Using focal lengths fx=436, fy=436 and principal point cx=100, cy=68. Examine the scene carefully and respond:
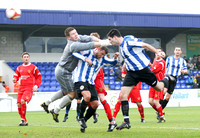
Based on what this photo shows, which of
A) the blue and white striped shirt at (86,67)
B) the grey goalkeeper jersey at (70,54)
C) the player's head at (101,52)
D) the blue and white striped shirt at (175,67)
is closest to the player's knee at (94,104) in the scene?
the blue and white striped shirt at (86,67)

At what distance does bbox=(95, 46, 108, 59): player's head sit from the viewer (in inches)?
354

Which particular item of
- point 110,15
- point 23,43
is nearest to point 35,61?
point 23,43

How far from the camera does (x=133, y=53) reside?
29.2ft

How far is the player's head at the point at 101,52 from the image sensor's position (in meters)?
9.00

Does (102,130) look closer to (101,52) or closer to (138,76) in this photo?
(138,76)

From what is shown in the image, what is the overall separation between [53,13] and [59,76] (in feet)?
63.6

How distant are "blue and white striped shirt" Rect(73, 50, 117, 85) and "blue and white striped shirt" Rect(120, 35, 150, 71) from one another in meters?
0.43

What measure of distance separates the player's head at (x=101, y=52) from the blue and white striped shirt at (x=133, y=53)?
34 cm

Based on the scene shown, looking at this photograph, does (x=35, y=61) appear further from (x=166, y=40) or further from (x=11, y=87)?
(x=166, y=40)

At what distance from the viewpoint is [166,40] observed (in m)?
34.4

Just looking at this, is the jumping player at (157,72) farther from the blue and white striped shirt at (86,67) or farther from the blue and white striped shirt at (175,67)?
the blue and white striped shirt at (86,67)

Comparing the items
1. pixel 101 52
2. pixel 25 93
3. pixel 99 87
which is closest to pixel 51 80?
pixel 25 93

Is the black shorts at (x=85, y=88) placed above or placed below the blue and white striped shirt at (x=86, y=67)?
below

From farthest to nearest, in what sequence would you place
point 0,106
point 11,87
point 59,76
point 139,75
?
1. point 11,87
2. point 0,106
3. point 59,76
4. point 139,75
